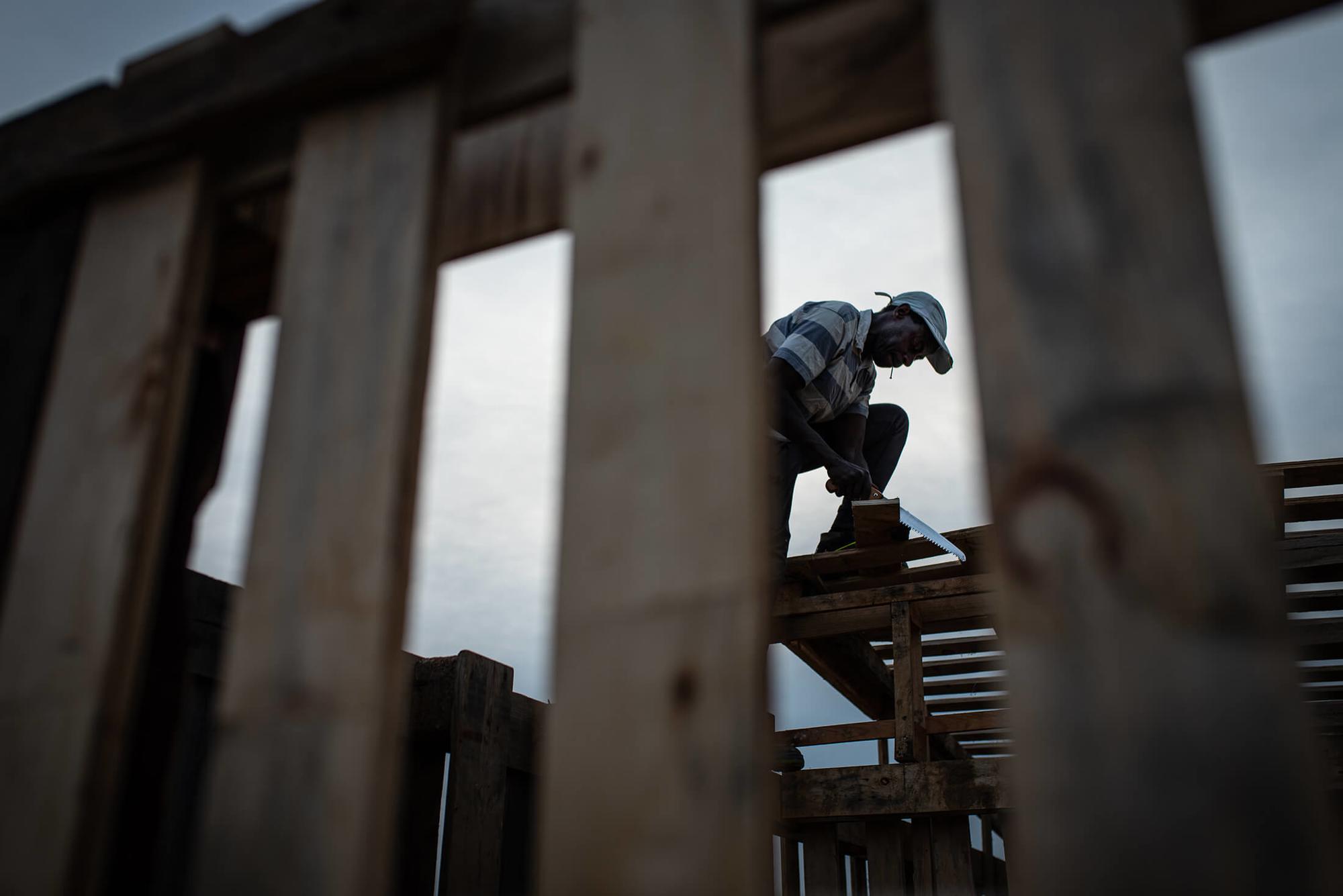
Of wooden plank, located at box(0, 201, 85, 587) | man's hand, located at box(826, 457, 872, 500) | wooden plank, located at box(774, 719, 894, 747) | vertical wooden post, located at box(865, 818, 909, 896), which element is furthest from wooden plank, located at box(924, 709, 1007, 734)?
wooden plank, located at box(0, 201, 85, 587)

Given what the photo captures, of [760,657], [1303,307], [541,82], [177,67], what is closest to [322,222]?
[541,82]

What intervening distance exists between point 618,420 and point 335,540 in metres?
0.38

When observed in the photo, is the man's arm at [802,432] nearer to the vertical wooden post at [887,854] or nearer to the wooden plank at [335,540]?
the vertical wooden post at [887,854]

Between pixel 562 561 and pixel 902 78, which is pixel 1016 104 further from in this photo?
pixel 562 561

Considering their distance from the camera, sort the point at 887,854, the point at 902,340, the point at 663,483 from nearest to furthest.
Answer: the point at 663,483, the point at 887,854, the point at 902,340

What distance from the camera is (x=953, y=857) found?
5723mm

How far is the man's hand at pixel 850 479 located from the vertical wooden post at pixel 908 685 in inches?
27.9

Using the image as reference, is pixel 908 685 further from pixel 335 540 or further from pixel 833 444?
pixel 335 540

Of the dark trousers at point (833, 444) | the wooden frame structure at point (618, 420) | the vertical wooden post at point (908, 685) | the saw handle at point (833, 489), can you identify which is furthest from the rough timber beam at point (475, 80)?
the saw handle at point (833, 489)

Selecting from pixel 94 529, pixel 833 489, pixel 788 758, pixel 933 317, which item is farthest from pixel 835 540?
pixel 94 529

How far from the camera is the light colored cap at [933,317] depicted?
21.0ft

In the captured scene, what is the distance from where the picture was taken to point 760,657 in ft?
3.21

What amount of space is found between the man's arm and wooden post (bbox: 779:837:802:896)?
233 centimetres

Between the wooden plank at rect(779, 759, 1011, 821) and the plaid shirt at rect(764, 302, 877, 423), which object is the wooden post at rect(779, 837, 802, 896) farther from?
the plaid shirt at rect(764, 302, 877, 423)
